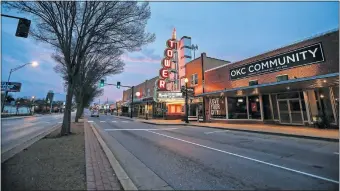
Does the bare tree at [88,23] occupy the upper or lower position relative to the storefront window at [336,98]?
upper

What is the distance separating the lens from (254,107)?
19.4 metres

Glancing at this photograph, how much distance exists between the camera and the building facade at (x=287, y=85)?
13281 millimetres

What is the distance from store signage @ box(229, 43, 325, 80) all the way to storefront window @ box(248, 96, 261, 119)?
2639 mm

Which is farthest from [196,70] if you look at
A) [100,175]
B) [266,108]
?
[100,175]

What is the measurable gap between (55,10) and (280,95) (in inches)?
757

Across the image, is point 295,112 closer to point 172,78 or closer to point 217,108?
point 217,108

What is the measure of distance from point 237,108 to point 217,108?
2.89 m

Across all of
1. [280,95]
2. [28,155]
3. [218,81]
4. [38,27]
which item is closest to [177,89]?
[218,81]

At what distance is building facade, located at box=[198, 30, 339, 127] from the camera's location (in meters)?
13.3

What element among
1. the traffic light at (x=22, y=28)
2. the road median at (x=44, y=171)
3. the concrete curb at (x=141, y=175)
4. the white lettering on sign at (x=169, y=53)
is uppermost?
the white lettering on sign at (x=169, y=53)

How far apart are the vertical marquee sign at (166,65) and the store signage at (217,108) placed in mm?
8808

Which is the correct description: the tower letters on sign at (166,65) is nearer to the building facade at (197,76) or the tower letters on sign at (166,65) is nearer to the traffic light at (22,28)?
the building facade at (197,76)

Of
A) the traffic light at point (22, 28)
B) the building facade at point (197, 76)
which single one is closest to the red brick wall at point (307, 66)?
the building facade at point (197, 76)

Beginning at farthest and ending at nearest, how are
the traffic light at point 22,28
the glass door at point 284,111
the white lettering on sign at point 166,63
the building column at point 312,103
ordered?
the white lettering on sign at point 166,63, the glass door at point 284,111, the building column at point 312,103, the traffic light at point 22,28
